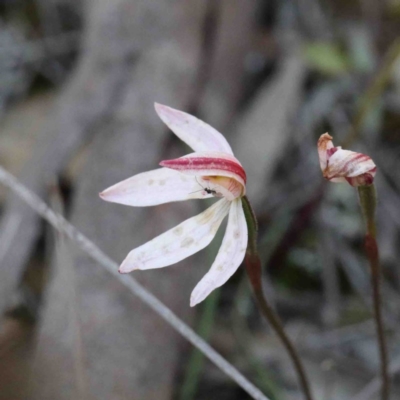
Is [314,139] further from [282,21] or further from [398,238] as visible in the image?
[282,21]

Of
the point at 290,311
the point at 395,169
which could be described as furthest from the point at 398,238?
the point at 290,311

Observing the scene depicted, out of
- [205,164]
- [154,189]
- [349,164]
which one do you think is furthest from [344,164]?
[154,189]

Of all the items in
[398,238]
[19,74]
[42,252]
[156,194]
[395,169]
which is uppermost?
[19,74]

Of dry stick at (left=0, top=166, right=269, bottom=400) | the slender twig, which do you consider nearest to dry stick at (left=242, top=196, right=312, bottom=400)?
dry stick at (left=0, top=166, right=269, bottom=400)

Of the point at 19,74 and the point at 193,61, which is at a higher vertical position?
the point at 19,74

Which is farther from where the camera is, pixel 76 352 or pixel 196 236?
pixel 76 352

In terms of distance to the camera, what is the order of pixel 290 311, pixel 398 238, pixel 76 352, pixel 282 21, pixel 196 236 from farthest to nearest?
pixel 282 21
pixel 398 238
pixel 290 311
pixel 76 352
pixel 196 236

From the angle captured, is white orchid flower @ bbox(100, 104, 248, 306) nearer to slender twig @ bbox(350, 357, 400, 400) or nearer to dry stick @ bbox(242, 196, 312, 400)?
dry stick @ bbox(242, 196, 312, 400)
